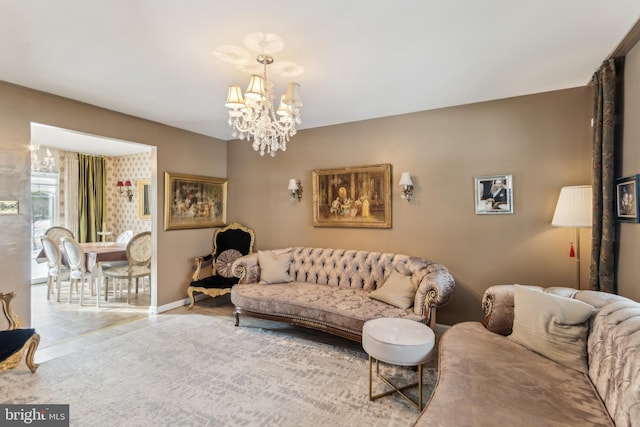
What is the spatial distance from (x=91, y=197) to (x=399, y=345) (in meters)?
7.43

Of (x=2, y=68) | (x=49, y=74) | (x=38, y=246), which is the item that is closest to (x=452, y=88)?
(x=49, y=74)

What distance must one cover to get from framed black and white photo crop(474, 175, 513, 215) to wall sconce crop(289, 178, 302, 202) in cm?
245

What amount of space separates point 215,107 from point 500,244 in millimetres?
3756

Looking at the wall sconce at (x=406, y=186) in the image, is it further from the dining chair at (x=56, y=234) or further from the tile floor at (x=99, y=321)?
the dining chair at (x=56, y=234)

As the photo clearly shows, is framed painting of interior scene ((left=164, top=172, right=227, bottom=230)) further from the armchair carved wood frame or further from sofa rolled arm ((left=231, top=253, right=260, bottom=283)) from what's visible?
the armchair carved wood frame

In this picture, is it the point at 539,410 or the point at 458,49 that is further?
the point at 458,49

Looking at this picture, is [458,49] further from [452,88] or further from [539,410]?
[539,410]

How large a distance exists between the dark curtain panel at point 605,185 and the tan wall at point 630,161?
69 millimetres

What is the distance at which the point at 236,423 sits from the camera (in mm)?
2053

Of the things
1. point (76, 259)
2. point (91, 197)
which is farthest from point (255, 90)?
point (91, 197)

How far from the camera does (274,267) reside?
4129 millimetres

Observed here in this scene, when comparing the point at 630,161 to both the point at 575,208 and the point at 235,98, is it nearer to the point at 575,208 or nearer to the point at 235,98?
the point at 575,208

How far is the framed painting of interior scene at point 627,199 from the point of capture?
6.95 feet

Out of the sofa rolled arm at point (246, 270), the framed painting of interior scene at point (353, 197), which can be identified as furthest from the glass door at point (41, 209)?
the framed painting of interior scene at point (353, 197)
